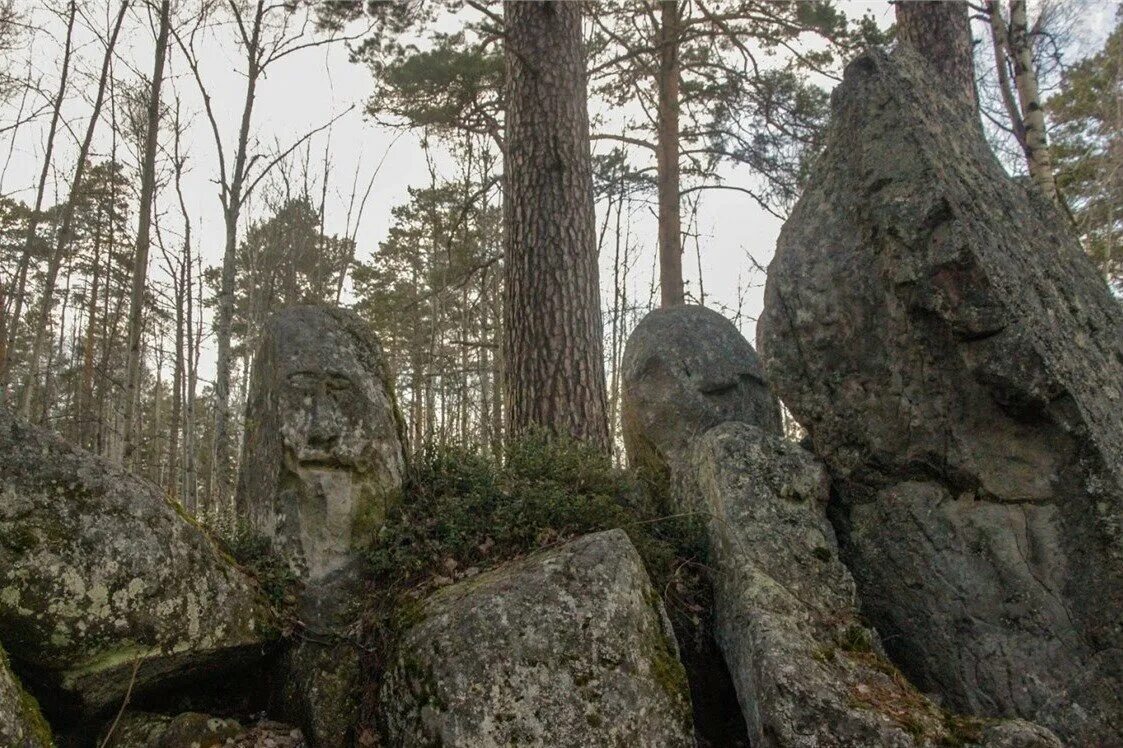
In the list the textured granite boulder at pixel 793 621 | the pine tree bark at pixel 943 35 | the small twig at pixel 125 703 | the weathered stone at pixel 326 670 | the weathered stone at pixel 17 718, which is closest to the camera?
the weathered stone at pixel 17 718

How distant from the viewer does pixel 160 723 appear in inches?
121

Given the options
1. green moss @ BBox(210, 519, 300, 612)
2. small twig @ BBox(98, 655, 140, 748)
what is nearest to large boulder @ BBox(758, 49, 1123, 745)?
green moss @ BBox(210, 519, 300, 612)

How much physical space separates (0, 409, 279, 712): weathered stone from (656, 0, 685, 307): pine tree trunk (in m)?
8.59

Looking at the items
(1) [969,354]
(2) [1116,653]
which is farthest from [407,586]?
(2) [1116,653]

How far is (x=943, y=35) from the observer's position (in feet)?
23.3

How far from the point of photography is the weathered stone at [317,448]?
3867 mm

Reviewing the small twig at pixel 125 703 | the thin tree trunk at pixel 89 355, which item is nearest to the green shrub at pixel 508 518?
the small twig at pixel 125 703

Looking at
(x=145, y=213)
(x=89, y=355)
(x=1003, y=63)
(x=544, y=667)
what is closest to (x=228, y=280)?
(x=145, y=213)

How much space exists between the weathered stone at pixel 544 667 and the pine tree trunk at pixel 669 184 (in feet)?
27.0

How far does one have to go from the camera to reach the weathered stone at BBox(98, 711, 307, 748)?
2.98 m

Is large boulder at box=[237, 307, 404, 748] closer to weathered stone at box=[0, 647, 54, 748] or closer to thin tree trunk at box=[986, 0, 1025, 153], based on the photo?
weathered stone at box=[0, 647, 54, 748]

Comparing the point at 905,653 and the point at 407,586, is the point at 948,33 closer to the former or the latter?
the point at 905,653

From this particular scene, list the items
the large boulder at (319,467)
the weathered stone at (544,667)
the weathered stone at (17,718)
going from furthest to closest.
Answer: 1. the large boulder at (319,467)
2. the weathered stone at (544,667)
3. the weathered stone at (17,718)

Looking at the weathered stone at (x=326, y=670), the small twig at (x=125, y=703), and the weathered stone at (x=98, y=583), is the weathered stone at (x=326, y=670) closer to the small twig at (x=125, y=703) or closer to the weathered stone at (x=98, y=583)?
the weathered stone at (x=98, y=583)
